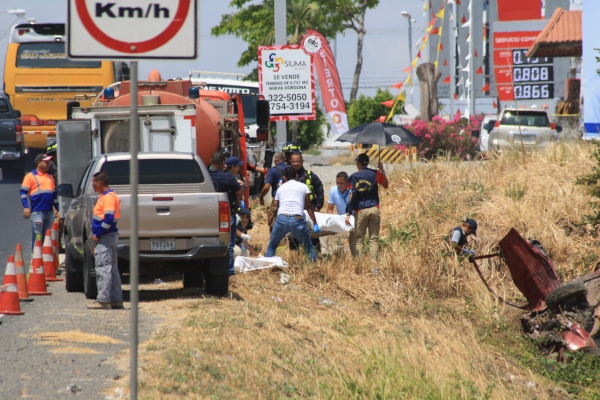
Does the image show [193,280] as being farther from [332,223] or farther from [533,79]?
[533,79]

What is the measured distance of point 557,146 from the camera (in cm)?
1848

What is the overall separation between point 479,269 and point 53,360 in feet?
24.3

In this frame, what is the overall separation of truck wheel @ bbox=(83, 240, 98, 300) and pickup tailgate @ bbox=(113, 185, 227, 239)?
43 cm

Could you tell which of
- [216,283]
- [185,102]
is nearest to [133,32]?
[216,283]

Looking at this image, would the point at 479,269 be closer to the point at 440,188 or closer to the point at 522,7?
the point at 440,188

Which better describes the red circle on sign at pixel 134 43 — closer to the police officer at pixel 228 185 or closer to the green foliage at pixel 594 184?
the police officer at pixel 228 185

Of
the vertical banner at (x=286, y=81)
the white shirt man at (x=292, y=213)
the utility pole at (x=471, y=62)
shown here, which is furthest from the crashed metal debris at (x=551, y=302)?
the utility pole at (x=471, y=62)

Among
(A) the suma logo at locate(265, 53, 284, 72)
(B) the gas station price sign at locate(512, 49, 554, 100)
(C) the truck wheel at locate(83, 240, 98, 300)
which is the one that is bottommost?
(C) the truck wheel at locate(83, 240, 98, 300)

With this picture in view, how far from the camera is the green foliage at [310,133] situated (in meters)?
51.7

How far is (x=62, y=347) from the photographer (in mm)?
7844

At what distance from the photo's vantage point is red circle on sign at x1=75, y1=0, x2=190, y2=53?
4988mm

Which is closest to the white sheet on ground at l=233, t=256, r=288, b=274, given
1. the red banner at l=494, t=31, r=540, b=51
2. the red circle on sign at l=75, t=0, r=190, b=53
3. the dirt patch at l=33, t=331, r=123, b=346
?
Result: the dirt patch at l=33, t=331, r=123, b=346

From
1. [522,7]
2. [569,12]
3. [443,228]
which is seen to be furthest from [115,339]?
[522,7]

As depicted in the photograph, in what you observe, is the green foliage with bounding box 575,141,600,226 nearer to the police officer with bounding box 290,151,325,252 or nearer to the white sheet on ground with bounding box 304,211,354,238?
the white sheet on ground with bounding box 304,211,354,238
